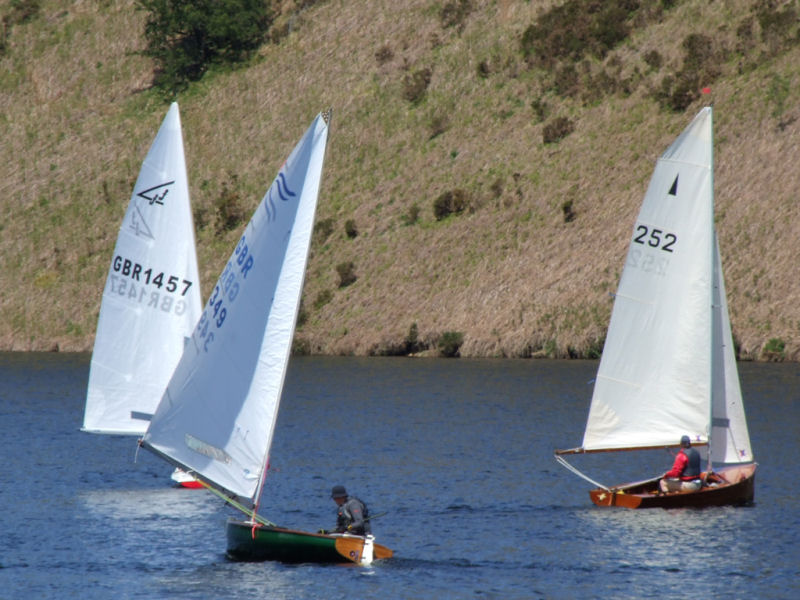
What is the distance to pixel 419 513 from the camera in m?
35.4

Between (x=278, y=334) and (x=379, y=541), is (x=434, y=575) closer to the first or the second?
(x=379, y=541)

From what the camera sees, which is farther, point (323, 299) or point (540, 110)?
point (540, 110)

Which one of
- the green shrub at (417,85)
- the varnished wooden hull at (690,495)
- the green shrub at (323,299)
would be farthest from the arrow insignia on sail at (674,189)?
the green shrub at (417,85)

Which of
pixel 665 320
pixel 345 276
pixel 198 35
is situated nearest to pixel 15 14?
pixel 198 35

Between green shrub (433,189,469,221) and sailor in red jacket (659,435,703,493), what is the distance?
188 feet

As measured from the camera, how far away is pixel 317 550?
2736cm

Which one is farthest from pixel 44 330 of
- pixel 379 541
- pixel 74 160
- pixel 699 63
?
pixel 379 541

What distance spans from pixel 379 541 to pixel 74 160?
276ft

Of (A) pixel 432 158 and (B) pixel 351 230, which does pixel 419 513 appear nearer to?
(B) pixel 351 230

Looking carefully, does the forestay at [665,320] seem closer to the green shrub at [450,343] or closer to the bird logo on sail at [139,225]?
the bird logo on sail at [139,225]

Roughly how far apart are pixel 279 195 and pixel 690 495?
1381 centimetres

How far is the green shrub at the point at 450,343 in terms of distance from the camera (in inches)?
3105

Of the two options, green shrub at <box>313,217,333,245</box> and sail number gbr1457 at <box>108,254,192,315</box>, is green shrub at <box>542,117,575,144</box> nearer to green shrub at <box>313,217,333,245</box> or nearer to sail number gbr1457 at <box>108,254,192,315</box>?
green shrub at <box>313,217,333,245</box>

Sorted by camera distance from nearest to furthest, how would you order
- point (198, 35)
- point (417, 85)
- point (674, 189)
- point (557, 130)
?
1. point (674, 189)
2. point (557, 130)
3. point (417, 85)
4. point (198, 35)
